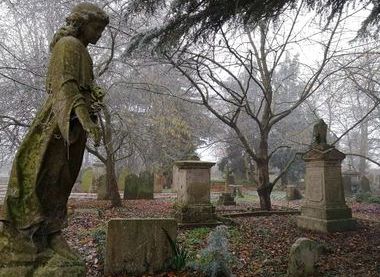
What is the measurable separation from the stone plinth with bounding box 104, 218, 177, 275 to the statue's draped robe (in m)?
2.76

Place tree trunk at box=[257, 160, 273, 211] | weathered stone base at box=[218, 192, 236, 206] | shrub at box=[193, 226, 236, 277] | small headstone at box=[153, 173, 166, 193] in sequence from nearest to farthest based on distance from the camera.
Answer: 1. shrub at box=[193, 226, 236, 277]
2. tree trunk at box=[257, 160, 273, 211]
3. weathered stone base at box=[218, 192, 236, 206]
4. small headstone at box=[153, 173, 166, 193]

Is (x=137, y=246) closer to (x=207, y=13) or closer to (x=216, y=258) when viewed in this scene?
(x=216, y=258)

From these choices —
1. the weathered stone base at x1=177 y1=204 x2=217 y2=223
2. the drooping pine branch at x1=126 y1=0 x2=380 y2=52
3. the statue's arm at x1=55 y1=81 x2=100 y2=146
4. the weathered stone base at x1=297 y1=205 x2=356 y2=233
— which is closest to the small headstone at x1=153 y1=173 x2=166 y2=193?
the weathered stone base at x1=177 y1=204 x2=217 y2=223

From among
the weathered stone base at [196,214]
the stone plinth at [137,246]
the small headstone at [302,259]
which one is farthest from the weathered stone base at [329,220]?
the stone plinth at [137,246]

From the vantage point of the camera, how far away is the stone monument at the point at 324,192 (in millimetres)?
9297

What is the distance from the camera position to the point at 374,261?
246 inches

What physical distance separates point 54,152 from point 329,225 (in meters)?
8.11

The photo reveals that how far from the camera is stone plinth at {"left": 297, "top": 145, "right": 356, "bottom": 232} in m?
9.28

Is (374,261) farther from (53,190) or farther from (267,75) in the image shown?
(267,75)

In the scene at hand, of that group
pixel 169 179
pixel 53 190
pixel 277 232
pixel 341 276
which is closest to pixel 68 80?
pixel 53 190

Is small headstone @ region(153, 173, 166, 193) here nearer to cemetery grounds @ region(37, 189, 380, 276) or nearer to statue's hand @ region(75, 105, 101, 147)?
cemetery grounds @ region(37, 189, 380, 276)

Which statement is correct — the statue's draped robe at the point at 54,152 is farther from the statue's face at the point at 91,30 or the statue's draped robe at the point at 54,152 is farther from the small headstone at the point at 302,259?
the small headstone at the point at 302,259

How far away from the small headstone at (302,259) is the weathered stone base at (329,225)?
394cm

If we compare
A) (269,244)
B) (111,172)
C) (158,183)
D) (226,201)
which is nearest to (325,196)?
(269,244)
